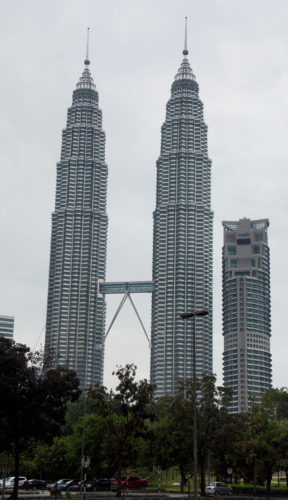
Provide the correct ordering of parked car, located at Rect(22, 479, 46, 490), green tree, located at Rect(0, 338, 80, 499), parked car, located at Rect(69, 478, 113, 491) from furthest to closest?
parked car, located at Rect(22, 479, 46, 490), parked car, located at Rect(69, 478, 113, 491), green tree, located at Rect(0, 338, 80, 499)

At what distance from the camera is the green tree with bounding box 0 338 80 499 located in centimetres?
6512

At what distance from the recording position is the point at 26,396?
67.4 meters

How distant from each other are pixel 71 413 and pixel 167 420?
217ft

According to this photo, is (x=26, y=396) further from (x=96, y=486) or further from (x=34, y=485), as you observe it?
(x=96, y=486)

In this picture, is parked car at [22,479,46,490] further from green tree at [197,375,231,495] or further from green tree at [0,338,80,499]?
green tree at [197,375,231,495]

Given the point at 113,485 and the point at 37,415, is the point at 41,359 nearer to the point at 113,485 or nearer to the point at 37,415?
the point at 37,415

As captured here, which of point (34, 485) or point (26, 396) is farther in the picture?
point (34, 485)

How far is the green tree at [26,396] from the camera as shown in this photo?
65.1 meters

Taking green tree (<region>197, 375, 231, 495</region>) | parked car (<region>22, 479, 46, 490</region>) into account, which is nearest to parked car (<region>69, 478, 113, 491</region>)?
parked car (<region>22, 479, 46, 490</region>)

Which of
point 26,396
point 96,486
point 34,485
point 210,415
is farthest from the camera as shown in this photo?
point 96,486

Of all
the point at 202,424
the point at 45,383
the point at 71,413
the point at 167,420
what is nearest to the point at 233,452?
the point at 202,424

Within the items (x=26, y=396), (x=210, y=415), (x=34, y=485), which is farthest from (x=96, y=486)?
(x=26, y=396)

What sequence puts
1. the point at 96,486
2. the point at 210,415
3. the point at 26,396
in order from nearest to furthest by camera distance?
the point at 26,396 → the point at 210,415 → the point at 96,486

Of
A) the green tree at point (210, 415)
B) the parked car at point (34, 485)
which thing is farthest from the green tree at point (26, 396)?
the parked car at point (34, 485)
